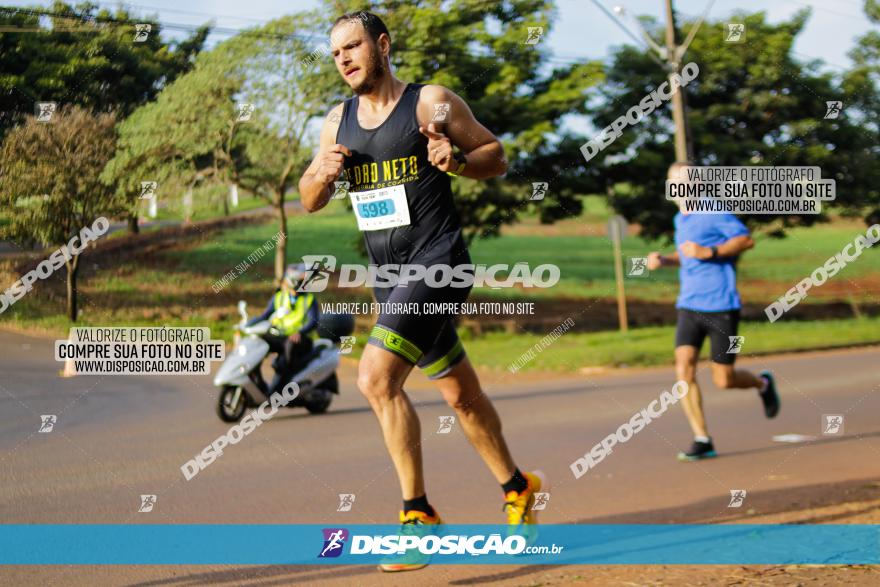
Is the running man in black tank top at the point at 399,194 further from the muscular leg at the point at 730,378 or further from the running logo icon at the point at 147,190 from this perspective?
the muscular leg at the point at 730,378

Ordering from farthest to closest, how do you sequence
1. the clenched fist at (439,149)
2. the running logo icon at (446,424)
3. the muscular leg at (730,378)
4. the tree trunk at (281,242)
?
the tree trunk at (281,242), the running logo icon at (446,424), the muscular leg at (730,378), the clenched fist at (439,149)

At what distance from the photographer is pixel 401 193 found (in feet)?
13.1

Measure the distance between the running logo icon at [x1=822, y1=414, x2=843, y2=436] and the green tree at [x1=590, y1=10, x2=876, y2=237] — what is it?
58.3 feet

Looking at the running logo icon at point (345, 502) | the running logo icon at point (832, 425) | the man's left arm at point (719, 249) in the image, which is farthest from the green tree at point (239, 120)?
the running logo icon at point (832, 425)

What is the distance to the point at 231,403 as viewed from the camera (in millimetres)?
9344

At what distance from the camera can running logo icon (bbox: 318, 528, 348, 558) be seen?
4305 mm

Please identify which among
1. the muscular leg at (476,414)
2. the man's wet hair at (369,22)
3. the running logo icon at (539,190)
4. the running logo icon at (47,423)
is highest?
the man's wet hair at (369,22)

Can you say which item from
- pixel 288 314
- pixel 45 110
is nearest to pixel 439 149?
pixel 45 110

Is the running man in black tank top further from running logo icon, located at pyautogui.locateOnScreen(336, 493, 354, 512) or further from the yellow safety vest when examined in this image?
the yellow safety vest

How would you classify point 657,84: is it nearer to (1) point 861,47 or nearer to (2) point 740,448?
(1) point 861,47

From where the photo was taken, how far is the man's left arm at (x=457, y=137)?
12.4 feet

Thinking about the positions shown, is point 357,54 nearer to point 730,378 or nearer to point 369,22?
point 369,22

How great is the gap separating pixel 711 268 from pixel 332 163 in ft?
13.3

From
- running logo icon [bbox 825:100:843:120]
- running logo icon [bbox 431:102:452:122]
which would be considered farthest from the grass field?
running logo icon [bbox 825:100:843:120]
